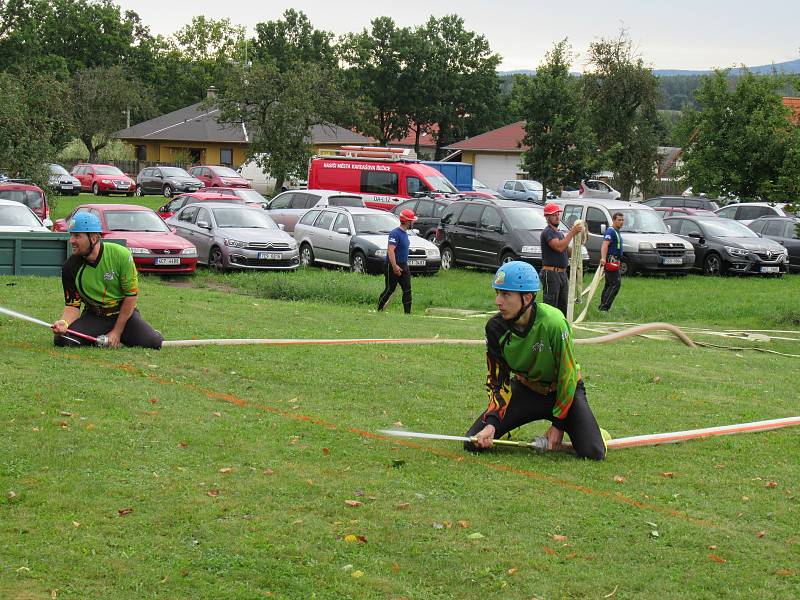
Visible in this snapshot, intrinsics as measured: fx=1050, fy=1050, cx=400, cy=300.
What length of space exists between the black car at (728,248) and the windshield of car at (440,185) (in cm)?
775

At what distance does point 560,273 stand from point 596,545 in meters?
10.1

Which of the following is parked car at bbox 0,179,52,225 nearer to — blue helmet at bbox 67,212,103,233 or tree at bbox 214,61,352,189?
tree at bbox 214,61,352,189

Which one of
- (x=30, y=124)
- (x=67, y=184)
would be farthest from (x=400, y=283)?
(x=67, y=184)

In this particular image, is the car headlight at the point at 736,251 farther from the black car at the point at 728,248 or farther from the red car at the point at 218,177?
the red car at the point at 218,177

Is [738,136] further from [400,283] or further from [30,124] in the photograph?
[30,124]

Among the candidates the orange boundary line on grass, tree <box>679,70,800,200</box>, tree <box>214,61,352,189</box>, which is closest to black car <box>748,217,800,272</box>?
tree <box>679,70,800,200</box>

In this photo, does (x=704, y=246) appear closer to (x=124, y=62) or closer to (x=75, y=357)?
(x=75, y=357)

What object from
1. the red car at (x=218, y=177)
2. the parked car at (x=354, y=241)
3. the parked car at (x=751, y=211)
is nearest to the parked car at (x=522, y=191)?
the red car at (x=218, y=177)

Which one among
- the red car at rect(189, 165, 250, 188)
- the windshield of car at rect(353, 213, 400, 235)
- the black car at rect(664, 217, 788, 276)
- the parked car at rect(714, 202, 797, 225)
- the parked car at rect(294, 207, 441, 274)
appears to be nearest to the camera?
the parked car at rect(294, 207, 441, 274)

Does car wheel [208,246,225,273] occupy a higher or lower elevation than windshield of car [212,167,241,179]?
lower

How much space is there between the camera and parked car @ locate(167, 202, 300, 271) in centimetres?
2223

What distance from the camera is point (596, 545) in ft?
19.1

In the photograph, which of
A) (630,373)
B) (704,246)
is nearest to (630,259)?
(704,246)

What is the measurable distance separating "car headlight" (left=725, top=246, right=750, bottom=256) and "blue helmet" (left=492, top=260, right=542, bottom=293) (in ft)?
68.5
